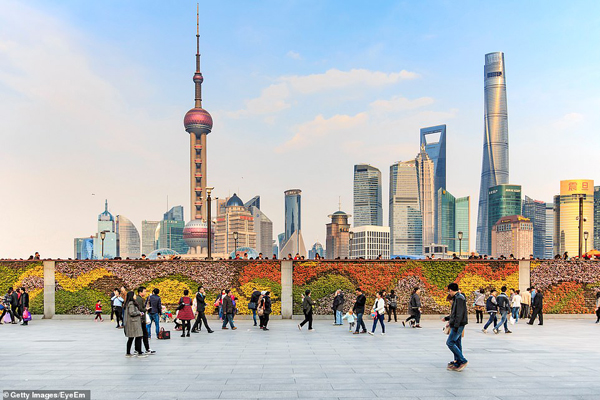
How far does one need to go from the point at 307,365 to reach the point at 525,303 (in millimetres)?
17609

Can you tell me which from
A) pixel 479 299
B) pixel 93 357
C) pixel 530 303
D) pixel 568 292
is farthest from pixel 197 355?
pixel 568 292

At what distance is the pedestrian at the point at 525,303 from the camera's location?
27.2 metres

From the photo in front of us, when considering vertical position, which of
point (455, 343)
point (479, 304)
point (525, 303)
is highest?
point (455, 343)

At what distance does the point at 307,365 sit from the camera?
45.9 feet

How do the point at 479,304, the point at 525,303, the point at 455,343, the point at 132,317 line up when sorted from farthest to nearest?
the point at 525,303 → the point at 479,304 → the point at 132,317 → the point at 455,343

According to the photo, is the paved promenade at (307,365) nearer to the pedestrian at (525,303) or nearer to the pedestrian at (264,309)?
the pedestrian at (264,309)

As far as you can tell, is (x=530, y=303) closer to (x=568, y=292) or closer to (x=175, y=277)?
(x=568, y=292)

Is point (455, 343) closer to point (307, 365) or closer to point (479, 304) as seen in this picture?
point (307, 365)

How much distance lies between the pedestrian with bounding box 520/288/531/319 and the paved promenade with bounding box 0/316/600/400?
5.34m

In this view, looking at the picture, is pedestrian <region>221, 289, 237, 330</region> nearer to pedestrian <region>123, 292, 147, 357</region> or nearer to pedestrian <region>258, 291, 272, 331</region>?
pedestrian <region>258, 291, 272, 331</region>

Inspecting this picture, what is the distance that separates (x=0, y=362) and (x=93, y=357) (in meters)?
2.37

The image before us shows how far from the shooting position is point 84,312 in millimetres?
28219

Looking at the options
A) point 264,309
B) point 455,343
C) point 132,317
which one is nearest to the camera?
point 455,343

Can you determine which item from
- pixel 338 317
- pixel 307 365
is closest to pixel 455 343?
pixel 307 365
